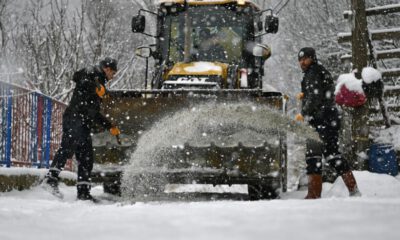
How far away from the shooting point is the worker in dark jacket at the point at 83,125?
255 inches

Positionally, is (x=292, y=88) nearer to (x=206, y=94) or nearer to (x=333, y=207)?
(x=206, y=94)

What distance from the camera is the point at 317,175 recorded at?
5984mm

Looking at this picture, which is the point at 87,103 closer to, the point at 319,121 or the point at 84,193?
the point at 84,193

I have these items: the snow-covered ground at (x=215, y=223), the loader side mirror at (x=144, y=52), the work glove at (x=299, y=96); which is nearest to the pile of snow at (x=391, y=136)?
the work glove at (x=299, y=96)

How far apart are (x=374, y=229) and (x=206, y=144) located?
11.9 feet

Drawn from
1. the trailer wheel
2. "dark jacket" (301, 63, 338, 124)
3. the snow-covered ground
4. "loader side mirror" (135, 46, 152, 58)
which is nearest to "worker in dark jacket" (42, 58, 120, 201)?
the trailer wheel

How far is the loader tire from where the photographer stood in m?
6.74

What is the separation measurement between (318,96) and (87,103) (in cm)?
270

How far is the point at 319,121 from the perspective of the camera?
6.15m

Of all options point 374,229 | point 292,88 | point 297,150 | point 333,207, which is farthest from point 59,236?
point 292,88

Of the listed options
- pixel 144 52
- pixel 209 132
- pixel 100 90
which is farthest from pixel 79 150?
pixel 144 52

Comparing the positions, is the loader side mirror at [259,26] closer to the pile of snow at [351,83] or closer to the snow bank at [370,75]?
the pile of snow at [351,83]

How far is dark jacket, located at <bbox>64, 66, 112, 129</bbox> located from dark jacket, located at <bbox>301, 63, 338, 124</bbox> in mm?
2306

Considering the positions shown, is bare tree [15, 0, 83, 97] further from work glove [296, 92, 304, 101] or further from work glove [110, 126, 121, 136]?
work glove [296, 92, 304, 101]
